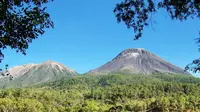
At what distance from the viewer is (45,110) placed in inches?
5098

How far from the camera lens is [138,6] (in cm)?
A: 1307

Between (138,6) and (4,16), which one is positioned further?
(138,6)

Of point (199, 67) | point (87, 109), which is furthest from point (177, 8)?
point (87, 109)

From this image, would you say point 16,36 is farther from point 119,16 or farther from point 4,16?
A: point 119,16

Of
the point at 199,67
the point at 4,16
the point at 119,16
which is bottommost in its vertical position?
the point at 199,67

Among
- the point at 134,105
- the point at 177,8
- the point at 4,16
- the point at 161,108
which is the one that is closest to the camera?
the point at 4,16

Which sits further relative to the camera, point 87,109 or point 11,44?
point 87,109

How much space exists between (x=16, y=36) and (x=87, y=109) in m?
119

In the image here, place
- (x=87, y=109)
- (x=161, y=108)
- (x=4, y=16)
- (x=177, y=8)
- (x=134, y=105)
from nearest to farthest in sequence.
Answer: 1. (x=4, y=16)
2. (x=177, y=8)
3. (x=87, y=109)
4. (x=161, y=108)
5. (x=134, y=105)

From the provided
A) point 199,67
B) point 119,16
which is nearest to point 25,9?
point 119,16

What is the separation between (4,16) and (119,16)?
4988 millimetres

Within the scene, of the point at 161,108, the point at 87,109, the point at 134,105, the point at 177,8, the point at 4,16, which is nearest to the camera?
the point at 4,16

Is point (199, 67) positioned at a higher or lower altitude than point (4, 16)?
lower

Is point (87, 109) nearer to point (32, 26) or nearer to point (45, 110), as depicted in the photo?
point (45, 110)
